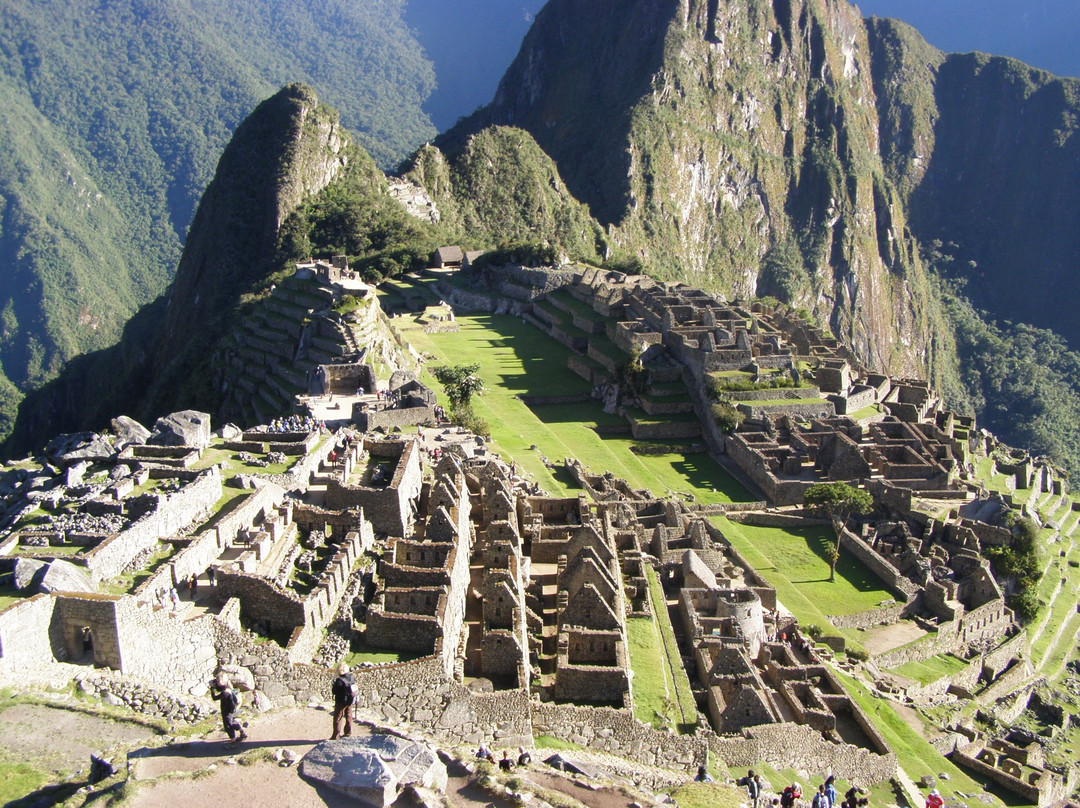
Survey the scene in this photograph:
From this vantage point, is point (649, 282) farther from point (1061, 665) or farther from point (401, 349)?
point (1061, 665)

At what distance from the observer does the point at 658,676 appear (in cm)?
2088

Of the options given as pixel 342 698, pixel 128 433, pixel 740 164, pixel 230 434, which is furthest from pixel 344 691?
pixel 740 164

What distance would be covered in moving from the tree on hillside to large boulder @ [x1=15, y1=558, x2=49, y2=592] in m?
29.9

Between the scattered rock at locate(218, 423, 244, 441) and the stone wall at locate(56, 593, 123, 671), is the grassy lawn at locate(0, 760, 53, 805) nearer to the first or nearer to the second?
the stone wall at locate(56, 593, 123, 671)

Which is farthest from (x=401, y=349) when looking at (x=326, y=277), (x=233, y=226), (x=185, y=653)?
(x=233, y=226)

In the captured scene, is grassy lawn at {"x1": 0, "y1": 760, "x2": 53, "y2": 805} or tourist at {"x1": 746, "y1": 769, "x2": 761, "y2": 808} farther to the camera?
tourist at {"x1": 746, "y1": 769, "x2": 761, "y2": 808}

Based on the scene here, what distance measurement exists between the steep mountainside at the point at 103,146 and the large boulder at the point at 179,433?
2515 inches

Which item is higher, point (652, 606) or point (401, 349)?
point (401, 349)

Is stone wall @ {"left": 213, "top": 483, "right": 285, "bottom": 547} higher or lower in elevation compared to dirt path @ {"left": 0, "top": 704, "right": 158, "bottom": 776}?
higher

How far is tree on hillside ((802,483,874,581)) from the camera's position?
128ft

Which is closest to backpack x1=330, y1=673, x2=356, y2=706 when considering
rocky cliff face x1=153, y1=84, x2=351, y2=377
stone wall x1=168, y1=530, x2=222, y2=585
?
stone wall x1=168, y1=530, x2=222, y2=585

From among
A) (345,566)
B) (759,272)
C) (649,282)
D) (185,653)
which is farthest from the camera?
(759,272)

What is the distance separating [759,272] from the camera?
177 meters

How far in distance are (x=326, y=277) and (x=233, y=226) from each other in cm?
3593
